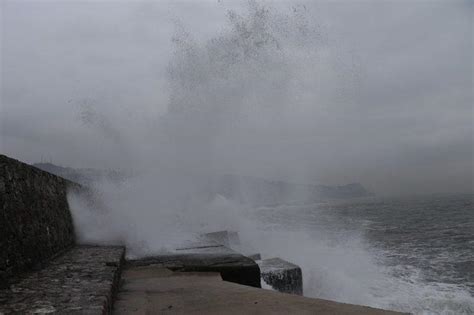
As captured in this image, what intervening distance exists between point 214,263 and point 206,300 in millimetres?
1705

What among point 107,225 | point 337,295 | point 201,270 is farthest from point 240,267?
point 337,295

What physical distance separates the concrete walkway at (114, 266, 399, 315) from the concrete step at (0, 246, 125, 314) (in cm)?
32

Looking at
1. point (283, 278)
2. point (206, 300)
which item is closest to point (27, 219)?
point (206, 300)

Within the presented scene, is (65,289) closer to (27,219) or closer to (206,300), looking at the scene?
(27,219)

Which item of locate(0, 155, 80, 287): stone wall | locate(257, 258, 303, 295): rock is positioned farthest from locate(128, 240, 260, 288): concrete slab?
locate(0, 155, 80, 287): stone wall

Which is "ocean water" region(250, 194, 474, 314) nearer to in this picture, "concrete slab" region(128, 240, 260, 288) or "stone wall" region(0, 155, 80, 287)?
"concrete slab" region(128, 240, 260, 288)

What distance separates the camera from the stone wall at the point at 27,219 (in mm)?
3328

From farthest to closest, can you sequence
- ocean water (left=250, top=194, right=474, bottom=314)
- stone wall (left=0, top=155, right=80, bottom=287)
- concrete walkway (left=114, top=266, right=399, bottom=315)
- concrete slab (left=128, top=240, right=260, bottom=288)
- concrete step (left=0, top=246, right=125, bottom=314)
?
ocean water (left=250, top=194, right=474, bottom=314), concrete slab (left=128, top=240, right=260, bottom=288), concrete walkway (left=114, top=266, right=399, bottom=315), stone wall (left=0, top=155, right=80, bottom=287), concrete step (left=0, top=246, right=125, bottom=314)

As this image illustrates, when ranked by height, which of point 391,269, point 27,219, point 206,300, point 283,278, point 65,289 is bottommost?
point 391,269

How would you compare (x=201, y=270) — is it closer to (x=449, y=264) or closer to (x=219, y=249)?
(x=219, y=249)

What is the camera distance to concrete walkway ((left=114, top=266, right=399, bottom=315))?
3605mm

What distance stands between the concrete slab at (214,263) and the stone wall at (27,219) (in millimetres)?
1355

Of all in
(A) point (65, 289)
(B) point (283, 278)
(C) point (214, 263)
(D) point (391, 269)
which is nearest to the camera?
(A) point (65, 289)

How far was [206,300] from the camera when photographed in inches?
156
